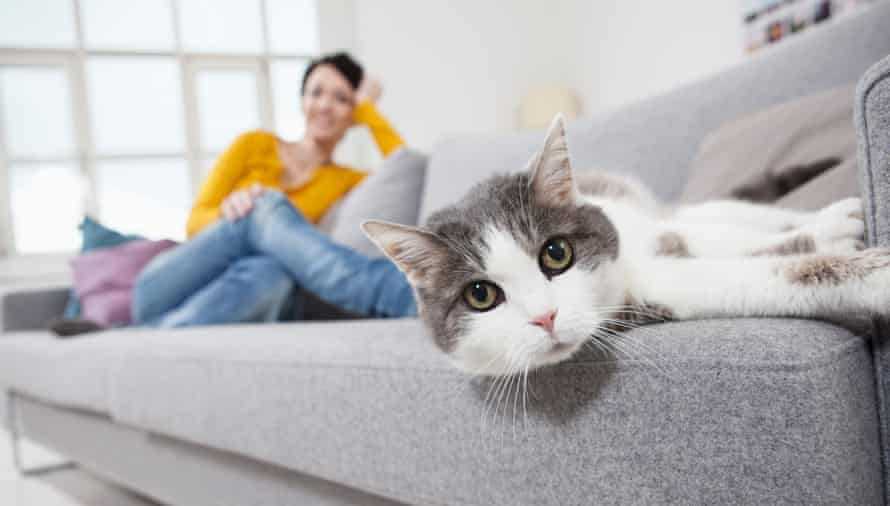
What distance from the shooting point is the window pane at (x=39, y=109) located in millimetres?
644

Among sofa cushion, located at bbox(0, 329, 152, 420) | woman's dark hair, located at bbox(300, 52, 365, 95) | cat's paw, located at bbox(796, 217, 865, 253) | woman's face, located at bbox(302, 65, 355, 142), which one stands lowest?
sofa cushion, located at bbox(0, 329, 152, 420)

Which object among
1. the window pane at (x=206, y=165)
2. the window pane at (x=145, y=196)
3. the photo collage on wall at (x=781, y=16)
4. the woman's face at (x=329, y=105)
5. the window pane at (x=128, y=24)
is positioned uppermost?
the photo collage on wall at (x=781, y=16)

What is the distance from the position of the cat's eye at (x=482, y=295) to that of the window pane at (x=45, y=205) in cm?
43

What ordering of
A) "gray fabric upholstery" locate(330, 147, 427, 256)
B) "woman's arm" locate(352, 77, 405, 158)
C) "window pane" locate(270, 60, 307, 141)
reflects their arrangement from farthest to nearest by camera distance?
"woman's arm" locate(352, 77, 405, 158) < "gray fabric upholstery" locate(330, 147, 427, 256) < "window pane" locate(270, 60, 307, 141)

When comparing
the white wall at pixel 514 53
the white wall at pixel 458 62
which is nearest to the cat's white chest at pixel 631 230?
the white wall at pixel 514 53

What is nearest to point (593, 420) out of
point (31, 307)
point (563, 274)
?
point (563, 274)

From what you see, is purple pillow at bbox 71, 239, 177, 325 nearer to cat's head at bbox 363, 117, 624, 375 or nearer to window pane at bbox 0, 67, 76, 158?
window pane at bbox 0, 67, 76, 158

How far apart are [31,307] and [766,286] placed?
8.79ft

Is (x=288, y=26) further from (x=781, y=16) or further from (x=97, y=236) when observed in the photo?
(x=781, y=16)

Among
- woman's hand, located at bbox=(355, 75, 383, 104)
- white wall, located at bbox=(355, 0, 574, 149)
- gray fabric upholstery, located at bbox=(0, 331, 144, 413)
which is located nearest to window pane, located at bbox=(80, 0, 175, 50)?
gray fabric upholstery, located at bbox=(0, 331, 144, 413)

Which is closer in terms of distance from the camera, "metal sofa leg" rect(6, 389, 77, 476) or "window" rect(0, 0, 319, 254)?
"window" rect(0, 0, 319, 254)

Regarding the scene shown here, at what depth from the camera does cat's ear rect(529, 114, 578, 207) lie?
0.67 metres

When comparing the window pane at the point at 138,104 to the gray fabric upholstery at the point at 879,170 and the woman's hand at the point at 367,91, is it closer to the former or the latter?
the gray fabric upholstery at the point at 879,170

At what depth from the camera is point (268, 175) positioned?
5.09ft
